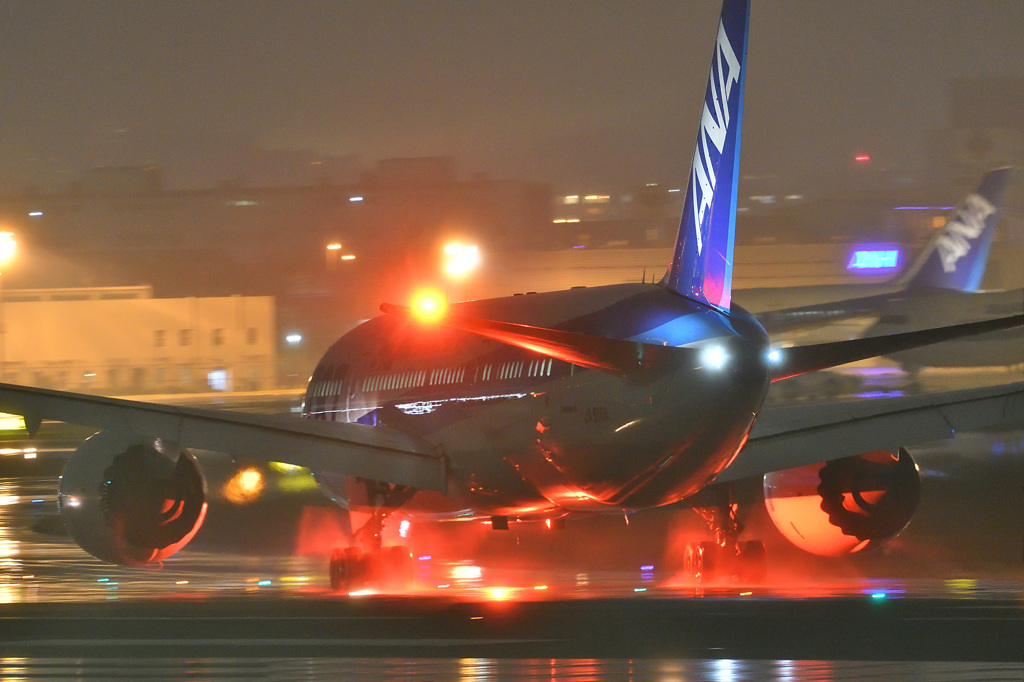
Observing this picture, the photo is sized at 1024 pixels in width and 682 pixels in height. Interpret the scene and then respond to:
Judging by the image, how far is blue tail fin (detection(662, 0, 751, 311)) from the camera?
1293 centimetres

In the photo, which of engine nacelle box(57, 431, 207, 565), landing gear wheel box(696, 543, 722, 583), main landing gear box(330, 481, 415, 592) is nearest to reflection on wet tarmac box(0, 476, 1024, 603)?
main landing gear box(330, 481, 415, 592)

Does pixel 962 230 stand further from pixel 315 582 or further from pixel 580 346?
pixel 580 346

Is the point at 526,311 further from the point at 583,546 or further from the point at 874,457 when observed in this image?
the point at 583,546

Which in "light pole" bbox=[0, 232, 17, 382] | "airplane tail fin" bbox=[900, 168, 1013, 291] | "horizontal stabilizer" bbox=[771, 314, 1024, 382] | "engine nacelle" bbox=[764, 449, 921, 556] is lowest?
"engine nacelle" bbox=[764, 449, 921, 556]

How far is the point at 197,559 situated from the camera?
20859 millimetres

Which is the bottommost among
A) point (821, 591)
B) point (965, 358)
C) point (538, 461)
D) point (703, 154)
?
point (821, 591)

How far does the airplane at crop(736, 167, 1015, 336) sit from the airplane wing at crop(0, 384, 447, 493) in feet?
91.4

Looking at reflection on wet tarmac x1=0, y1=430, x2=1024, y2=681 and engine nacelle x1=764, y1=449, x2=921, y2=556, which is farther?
engine nacelle x1=764, y1=449, x2=921, y2=556

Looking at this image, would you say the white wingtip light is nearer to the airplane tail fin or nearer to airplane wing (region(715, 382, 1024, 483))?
airplane wing (region(715, 382, 1024, 483))

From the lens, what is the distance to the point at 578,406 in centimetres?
1320

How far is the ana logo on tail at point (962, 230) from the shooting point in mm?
45406

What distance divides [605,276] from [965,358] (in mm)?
13384

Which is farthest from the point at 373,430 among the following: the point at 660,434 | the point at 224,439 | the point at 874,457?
the point at 874,457

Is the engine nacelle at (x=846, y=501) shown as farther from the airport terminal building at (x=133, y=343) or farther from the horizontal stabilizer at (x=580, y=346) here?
the airport terminal building at (x=133, y=343)
